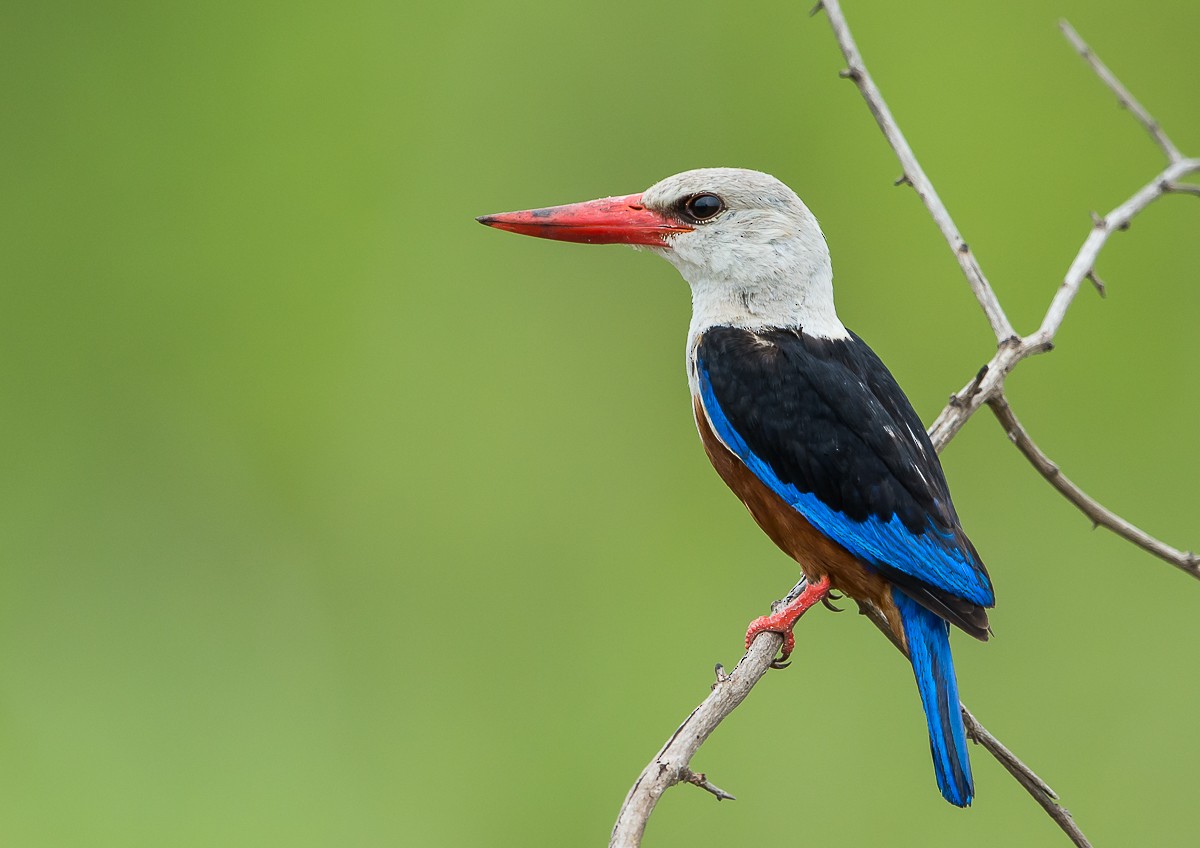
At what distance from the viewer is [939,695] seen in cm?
218

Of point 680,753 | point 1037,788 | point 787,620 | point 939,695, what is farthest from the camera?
point 787,620

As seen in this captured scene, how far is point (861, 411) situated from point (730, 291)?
0.41 meters

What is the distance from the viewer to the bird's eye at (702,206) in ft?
8.47

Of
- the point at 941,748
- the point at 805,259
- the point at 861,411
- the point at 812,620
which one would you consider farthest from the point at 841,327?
the point at 812,620

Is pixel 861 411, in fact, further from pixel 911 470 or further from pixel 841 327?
pixel 841 327

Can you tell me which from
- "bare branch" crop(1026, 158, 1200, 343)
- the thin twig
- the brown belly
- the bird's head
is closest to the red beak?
the bird's head

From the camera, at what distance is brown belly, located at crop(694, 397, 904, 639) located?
2.35 meters

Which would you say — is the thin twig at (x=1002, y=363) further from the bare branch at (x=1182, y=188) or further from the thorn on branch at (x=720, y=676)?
the thorn on branch at (x=720, y=676)

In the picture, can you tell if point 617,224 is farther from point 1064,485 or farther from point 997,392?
point 1064,485

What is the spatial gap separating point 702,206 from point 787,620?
861mm

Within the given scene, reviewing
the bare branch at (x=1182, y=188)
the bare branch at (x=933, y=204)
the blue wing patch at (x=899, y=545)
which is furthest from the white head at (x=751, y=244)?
the bare branch at (x=1182, y=188)

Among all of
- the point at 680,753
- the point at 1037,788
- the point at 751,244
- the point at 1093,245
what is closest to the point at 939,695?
the point at 1037,788

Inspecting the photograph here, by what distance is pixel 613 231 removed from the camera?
261cm

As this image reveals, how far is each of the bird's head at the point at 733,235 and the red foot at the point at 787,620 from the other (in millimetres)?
525
